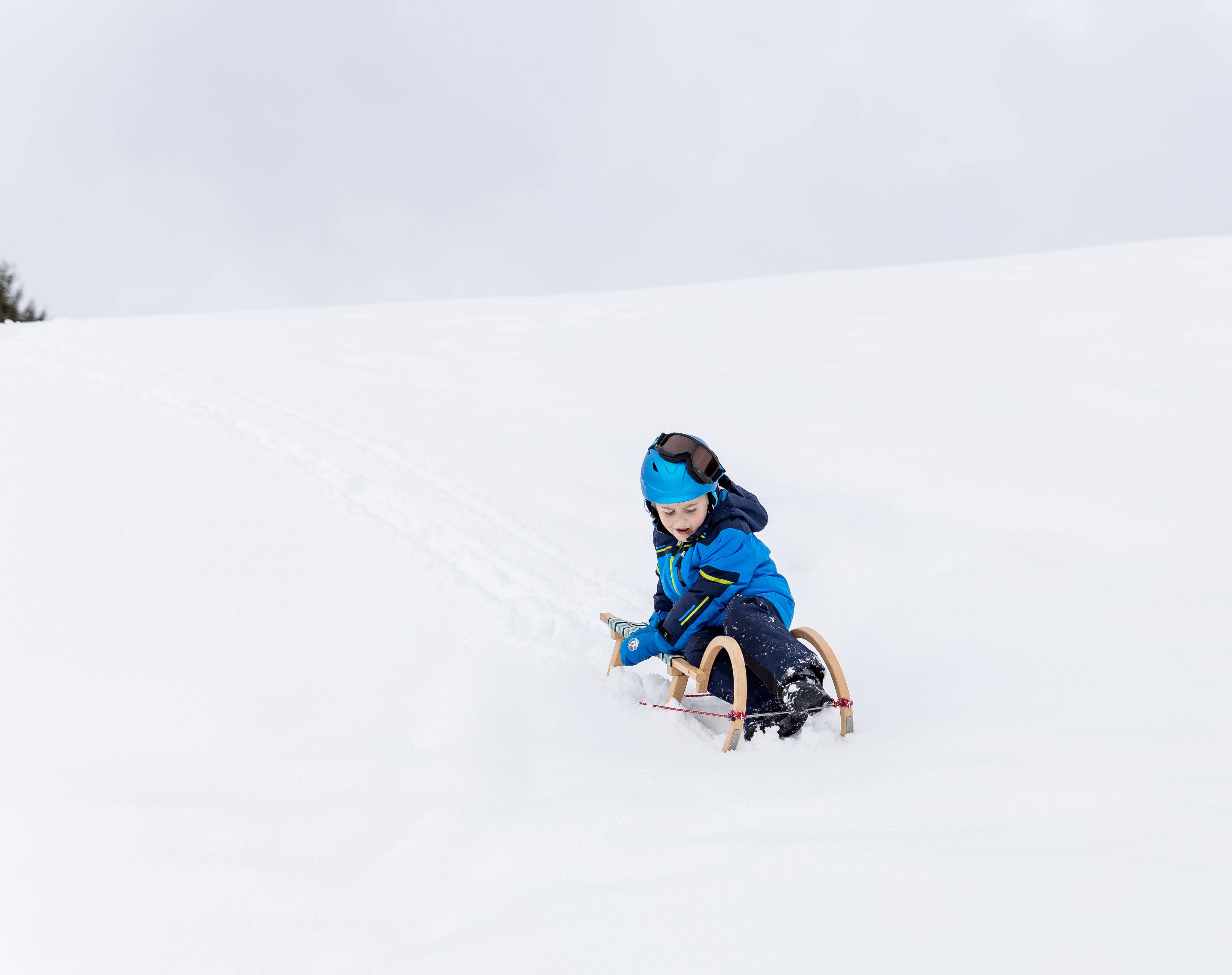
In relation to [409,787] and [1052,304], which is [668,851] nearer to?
[409,787]

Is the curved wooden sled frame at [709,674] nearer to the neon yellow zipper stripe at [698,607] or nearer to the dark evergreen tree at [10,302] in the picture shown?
the neon yellow zipper stripe at [698,607]

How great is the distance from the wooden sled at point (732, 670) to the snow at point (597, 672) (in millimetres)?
93

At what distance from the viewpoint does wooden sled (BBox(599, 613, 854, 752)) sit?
295 centimetres

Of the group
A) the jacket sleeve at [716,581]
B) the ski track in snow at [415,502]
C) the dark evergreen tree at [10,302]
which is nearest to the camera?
the jacket sleeve at [716,581]

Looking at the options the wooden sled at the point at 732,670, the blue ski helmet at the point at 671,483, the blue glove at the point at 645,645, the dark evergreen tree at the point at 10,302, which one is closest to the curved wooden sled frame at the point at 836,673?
the wooden sled at the point at 732,670

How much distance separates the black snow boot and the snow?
0.26 feet

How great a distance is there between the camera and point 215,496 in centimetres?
512

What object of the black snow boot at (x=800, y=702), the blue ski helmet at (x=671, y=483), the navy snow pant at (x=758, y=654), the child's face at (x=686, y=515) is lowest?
the black snow boot at (x=800, y=702)

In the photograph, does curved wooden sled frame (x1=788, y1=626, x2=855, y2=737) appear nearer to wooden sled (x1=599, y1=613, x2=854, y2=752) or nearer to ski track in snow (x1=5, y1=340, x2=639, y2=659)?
wooden sled (x1=599, y1=613, x2=854, y2=752)

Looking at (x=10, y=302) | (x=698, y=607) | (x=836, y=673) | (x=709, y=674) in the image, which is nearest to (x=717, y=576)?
(x=698, y=607)

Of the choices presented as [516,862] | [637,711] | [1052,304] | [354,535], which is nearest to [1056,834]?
[516,862]

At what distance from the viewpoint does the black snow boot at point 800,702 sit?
2.93 meters

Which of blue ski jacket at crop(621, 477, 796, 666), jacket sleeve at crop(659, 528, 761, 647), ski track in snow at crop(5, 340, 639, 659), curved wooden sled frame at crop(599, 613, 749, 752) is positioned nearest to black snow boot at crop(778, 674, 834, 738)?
curved wooden sled frame at crop(599, 613, 749, 752)

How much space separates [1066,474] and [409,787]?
14.1ft
